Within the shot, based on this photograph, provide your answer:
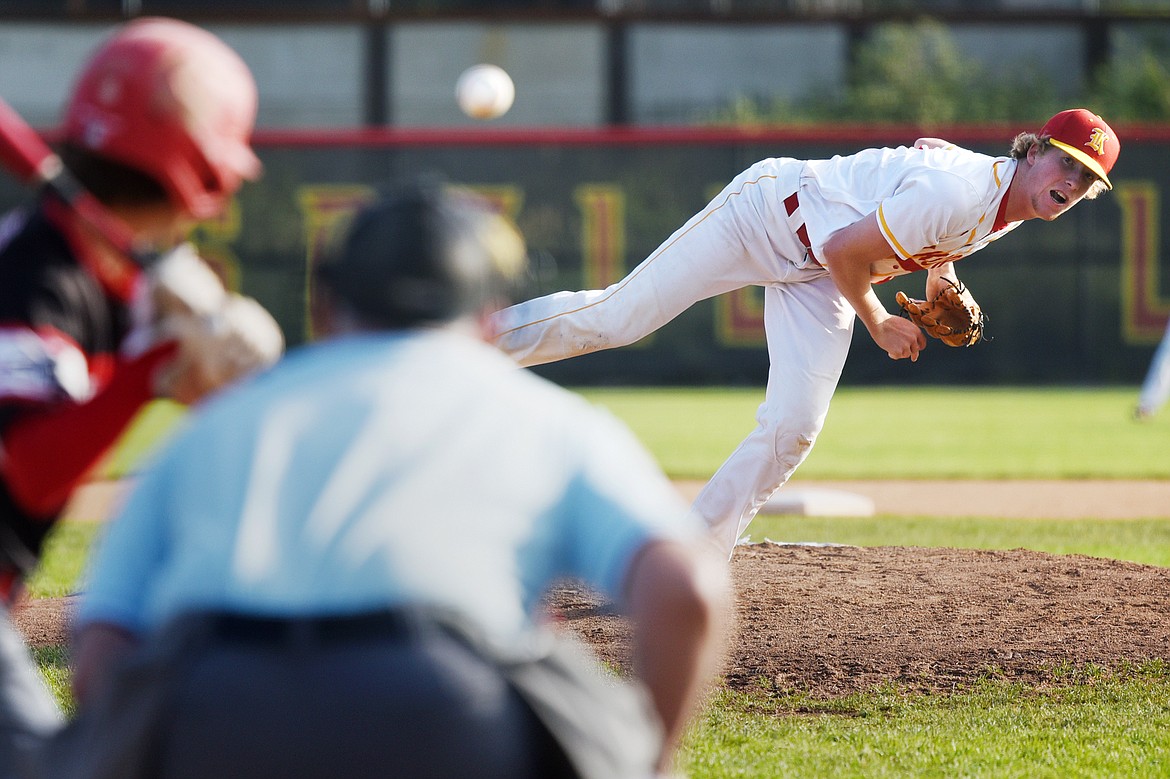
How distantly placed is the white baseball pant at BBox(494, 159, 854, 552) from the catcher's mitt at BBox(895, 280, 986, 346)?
273 millimetres

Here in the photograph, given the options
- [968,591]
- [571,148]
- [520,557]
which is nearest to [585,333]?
[968,591]

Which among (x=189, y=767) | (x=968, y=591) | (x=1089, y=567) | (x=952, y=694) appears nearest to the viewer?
(x=189, y=767)

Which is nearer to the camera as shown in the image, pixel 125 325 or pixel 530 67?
pixel 125 325

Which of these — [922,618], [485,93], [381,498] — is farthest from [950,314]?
[485,93]

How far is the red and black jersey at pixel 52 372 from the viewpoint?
1904 mm

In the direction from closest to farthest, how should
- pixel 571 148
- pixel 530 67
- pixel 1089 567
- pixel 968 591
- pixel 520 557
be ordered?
pixel 520 557 < pixel 968 591 < pixel 1089 567 < pixel 571 148 < pixel 530 67

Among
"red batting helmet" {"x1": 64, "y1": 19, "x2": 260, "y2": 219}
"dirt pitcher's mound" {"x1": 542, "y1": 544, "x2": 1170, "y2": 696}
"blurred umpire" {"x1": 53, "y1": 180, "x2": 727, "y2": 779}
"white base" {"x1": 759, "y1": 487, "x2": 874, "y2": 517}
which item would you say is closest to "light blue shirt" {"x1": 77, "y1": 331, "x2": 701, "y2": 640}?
"blurred umpire" {"x1": 53, "y1": 180, "x2": 727, "y2": 779}

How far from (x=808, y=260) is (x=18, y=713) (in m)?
3.67

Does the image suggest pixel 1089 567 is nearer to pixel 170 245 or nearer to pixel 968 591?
pixel 968 591

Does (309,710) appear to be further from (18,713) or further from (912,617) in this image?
(912,617)

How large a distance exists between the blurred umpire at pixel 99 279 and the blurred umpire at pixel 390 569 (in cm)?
32

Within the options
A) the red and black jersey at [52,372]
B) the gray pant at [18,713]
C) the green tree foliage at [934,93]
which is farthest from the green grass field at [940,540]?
the green tree foliage at [934,93]

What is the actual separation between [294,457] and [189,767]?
34 cm

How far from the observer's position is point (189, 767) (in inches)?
58.0
